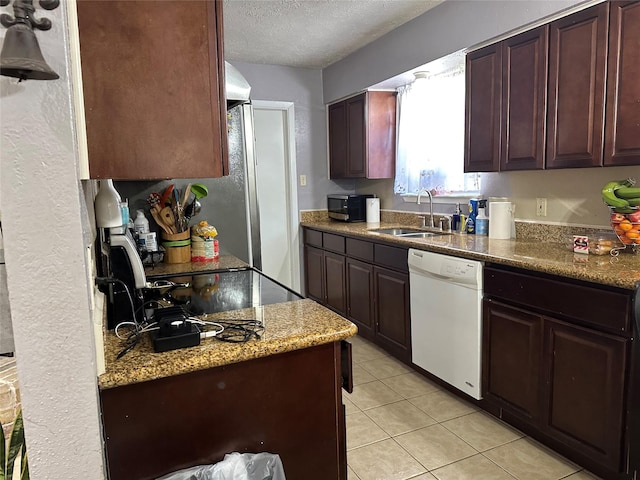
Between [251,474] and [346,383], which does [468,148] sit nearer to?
[346,383]

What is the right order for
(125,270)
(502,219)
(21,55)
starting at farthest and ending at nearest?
(502,219), (125,270), (21,55)

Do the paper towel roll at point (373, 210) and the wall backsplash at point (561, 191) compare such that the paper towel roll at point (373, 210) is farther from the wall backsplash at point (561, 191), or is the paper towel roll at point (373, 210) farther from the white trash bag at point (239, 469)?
the white trash bag at point (239, 469)

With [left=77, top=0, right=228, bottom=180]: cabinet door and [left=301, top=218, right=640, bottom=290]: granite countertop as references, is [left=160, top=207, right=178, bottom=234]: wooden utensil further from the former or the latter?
[left=77, top=0, right=228, bottom=180]: cabinet door

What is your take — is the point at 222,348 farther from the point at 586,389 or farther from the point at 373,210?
the point at 373,210

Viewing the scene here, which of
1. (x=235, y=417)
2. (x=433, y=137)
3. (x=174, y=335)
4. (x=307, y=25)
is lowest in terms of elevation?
(x=235, y=417)

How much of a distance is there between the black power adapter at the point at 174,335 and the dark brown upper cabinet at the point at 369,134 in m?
2.98

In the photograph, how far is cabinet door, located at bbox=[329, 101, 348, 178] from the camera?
13.8 feet

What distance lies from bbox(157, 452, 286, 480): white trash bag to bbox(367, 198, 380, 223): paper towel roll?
3.15 metres

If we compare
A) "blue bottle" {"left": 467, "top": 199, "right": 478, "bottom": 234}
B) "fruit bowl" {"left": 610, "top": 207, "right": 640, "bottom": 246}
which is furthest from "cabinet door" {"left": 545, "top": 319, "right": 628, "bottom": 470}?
"blue bottle" {"left": 467, "top": 199, "right": 478, "bottom": 234}

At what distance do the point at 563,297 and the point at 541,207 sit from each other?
0.97m

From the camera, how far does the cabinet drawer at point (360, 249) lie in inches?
130

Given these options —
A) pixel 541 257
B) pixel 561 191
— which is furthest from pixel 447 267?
pixel 561 191

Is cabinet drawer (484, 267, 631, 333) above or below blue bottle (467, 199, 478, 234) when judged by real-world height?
Result: below

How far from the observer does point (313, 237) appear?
168 inches
